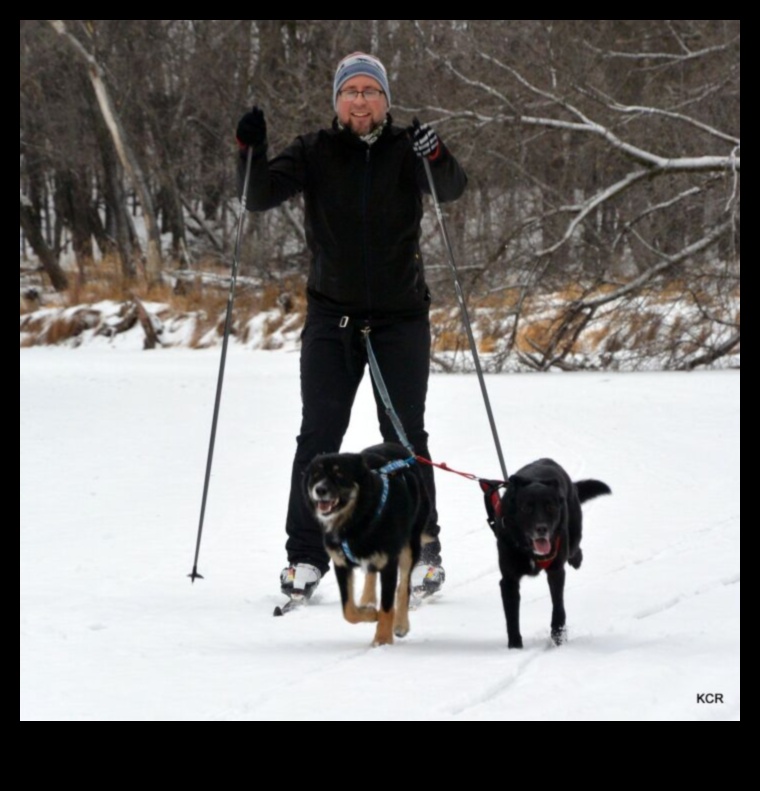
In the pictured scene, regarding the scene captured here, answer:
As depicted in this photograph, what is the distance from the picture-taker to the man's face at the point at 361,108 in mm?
4777

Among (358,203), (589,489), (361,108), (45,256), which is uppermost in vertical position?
(45,256)

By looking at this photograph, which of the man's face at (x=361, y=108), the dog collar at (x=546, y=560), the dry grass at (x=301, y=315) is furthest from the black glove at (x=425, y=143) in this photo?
the dry grass at (x=301, y=315)

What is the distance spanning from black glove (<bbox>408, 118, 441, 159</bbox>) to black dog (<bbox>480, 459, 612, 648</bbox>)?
1277 mm

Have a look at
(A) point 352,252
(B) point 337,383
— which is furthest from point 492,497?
(A) point 352,252

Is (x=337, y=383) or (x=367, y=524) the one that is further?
(x=337, y=383)

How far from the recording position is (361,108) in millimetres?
4793

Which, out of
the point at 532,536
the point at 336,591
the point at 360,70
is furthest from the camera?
the point at 336,591

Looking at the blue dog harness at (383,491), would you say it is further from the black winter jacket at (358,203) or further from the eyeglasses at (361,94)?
the eyeglasses at (361,94)

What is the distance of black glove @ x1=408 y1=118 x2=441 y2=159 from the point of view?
15.3 feet

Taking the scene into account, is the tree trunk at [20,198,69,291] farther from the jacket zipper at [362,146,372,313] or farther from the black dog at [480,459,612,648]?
the black dog at [480,459,612,648]

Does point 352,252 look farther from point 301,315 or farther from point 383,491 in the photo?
point 301,315

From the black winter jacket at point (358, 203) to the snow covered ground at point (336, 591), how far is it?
1239 millimetres

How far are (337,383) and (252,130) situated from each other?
1.03 meters

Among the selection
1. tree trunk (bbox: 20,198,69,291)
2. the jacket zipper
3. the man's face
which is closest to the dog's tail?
the jacket zipper
